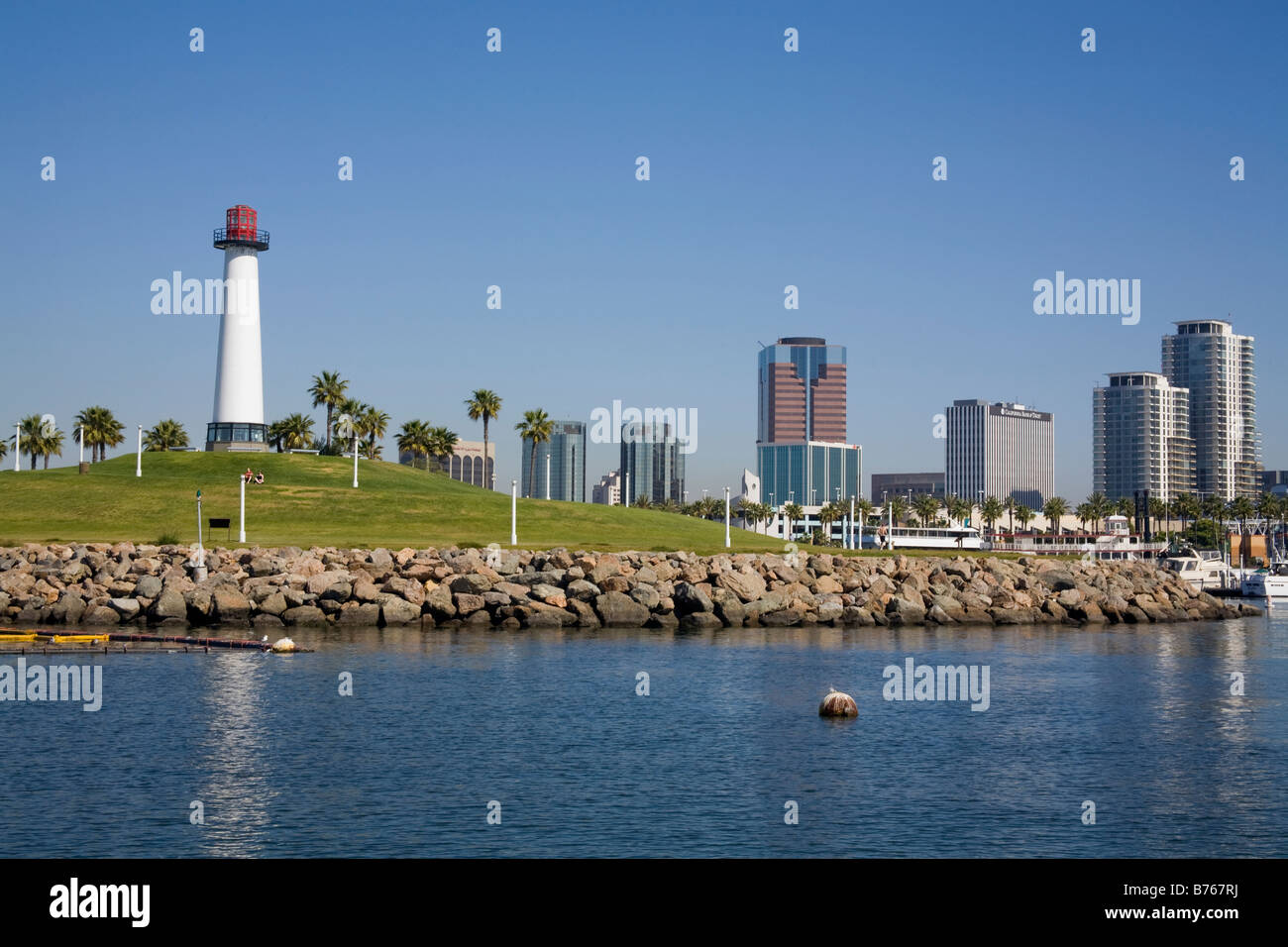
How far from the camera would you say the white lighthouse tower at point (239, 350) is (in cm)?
11869

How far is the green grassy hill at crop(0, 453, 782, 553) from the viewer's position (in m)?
88.7

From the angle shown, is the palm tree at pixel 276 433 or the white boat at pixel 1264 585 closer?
the white boat at pixel 1264 585

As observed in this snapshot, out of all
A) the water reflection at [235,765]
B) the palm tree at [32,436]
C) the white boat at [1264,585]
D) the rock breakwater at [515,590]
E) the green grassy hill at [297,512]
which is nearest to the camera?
the water reflection at [235,765]

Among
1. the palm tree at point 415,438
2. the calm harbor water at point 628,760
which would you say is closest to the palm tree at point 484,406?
the palm tree at point 415,438

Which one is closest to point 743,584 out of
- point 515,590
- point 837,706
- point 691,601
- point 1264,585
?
point 691,601

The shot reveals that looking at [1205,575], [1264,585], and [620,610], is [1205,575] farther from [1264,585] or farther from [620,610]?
[620,610]

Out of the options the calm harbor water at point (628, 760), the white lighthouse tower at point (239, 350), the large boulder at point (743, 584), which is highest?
the white lighthouse tower at point (239, 350)

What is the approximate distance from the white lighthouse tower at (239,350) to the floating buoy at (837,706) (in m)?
91.0

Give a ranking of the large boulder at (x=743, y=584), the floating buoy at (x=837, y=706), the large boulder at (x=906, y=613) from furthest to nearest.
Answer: the large boulder at (x=906, y=613) < the large boulder at (x=743, y=584) < the floating buoy at (x=837, y=706)

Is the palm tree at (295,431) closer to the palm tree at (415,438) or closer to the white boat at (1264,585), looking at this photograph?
the palm tree at (415,438)

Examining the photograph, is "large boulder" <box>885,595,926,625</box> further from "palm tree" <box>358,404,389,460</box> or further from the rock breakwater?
"palm tree" <box>358,404,389,460</box>

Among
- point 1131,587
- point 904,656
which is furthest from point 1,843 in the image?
point 1131,587

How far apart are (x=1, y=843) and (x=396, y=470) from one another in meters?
107
